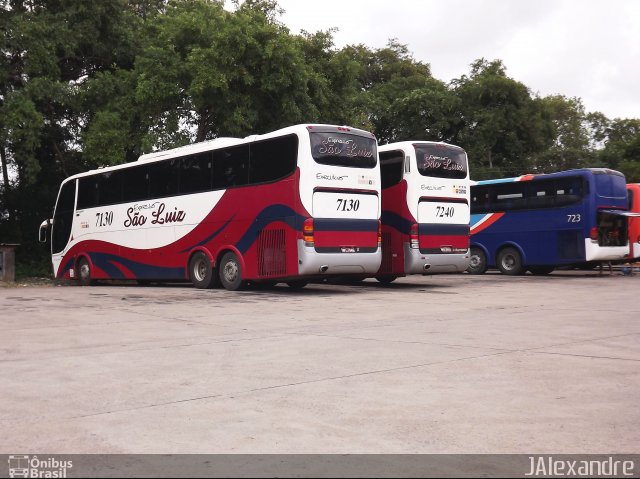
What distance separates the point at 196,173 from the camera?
19.2 metres

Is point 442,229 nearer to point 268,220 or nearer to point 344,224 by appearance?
point 344,224

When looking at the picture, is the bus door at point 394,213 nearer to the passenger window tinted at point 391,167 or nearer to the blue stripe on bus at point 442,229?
the passenger window tinted at point 391,167

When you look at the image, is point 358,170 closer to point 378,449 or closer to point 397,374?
point 397,374

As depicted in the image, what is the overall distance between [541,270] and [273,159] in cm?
1342

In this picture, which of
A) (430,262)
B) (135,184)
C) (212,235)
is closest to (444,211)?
(430,262)

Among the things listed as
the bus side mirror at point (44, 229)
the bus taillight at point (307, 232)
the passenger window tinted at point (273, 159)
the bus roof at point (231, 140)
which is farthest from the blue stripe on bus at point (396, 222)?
the bus side mirror at point (44, 229)

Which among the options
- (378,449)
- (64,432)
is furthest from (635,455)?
(64,432)

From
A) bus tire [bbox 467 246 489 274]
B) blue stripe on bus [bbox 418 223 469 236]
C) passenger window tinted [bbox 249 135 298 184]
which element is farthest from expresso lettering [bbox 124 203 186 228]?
bus tire [bbox 467 246 489 274]

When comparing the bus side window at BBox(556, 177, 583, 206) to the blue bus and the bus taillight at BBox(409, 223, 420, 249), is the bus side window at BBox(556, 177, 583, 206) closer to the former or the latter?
the blue bus

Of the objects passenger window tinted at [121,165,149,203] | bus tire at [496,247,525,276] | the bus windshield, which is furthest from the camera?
bus tire at [496,247,525,276]

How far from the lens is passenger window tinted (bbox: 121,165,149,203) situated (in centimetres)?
2100

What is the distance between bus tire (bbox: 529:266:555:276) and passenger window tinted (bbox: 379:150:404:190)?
28.4 ft

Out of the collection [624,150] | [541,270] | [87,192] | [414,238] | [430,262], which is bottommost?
[541,270]

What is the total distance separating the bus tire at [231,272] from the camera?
17922 millimetres
